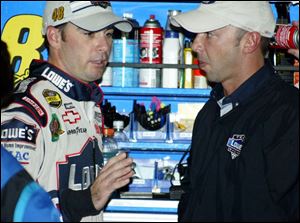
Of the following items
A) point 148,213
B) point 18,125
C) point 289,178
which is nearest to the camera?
point 289,178

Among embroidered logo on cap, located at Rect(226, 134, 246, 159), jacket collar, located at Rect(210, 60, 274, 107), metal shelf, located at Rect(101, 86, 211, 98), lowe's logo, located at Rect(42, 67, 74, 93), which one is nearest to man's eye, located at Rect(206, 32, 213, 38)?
jacket collar, located at Rect(210, 60, 274, 107)

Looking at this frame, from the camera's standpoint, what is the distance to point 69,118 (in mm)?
2711

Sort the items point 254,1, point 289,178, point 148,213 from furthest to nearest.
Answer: point 148,213, point 254,1, point 289,178

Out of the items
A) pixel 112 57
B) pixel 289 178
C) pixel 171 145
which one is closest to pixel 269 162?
pixel 289 178

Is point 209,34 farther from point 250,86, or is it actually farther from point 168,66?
point 168,66

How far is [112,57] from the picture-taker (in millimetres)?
3654

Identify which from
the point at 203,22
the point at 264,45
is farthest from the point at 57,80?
the point at 264,45

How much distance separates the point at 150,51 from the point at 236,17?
897mm

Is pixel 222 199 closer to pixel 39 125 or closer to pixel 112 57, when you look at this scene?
pixel 39 125

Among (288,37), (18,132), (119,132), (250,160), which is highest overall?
(288,37)

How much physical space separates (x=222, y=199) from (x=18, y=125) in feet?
2.67

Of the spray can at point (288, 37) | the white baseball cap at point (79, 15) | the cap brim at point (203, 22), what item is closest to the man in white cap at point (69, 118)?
the white baseball cap at point (79, 15)

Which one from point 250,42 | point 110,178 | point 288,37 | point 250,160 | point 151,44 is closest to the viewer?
point 250,160

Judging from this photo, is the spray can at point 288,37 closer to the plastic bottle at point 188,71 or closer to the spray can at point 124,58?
the plastic bottle at point 188,71
